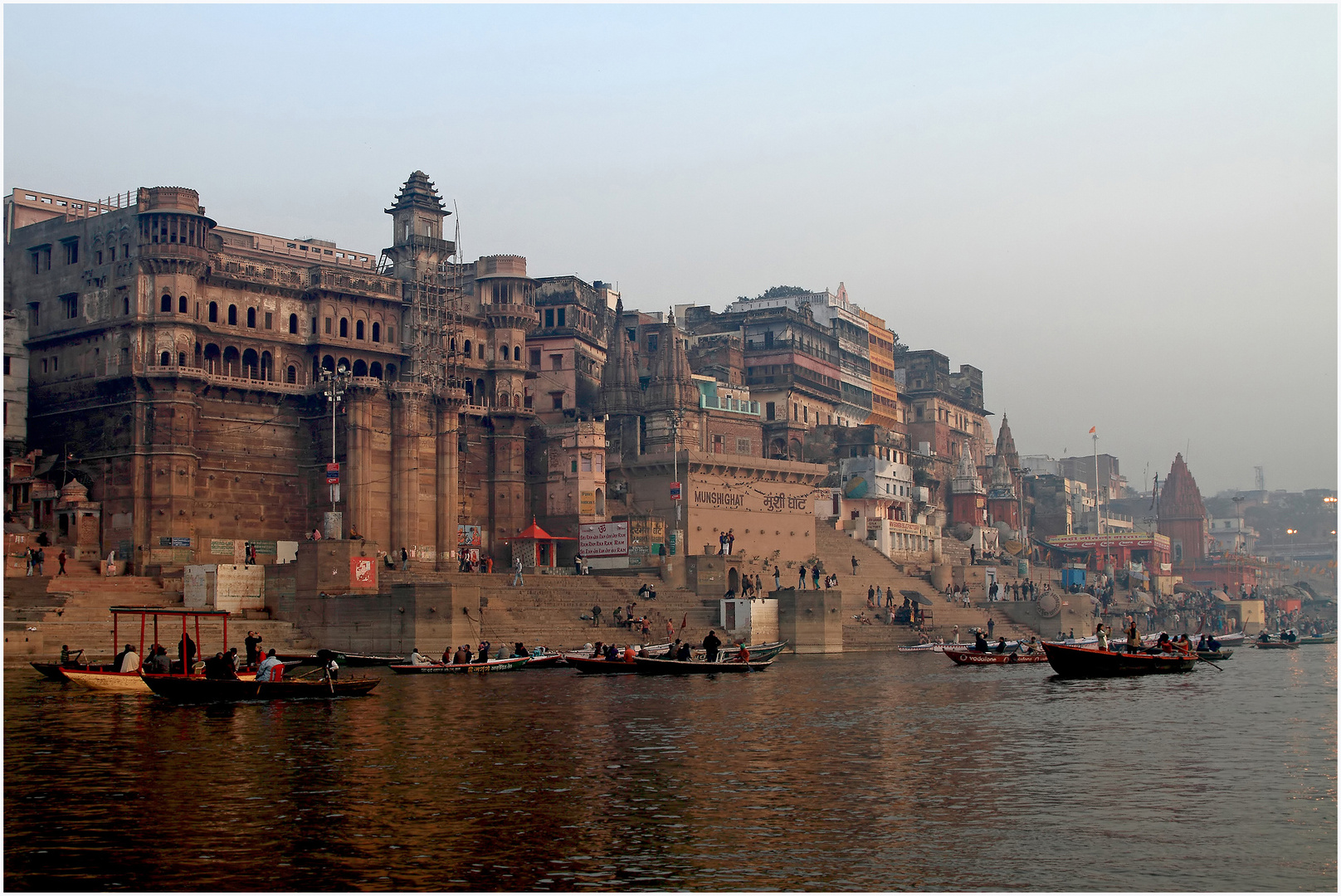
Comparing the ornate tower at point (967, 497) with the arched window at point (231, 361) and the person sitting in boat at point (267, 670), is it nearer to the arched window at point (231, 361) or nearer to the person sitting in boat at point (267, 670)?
the arched window at point (231, 361)

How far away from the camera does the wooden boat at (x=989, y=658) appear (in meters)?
60.1

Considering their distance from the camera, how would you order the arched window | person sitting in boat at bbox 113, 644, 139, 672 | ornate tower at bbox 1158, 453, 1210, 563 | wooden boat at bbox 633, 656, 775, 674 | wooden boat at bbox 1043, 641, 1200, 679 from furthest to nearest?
ornate tower at bbox 1158, 453, 1210, 563 < the arched window < wooden boat at bbox 633, 656, 775, 674 < wooden boat at bbox 1043, 641, 1200, 679 < person sitting in boat at bbox 113, 644, 139, 672

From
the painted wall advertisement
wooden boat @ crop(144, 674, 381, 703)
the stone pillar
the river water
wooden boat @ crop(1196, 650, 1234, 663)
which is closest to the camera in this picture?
the river water

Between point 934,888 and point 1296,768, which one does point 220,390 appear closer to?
point 1296,768

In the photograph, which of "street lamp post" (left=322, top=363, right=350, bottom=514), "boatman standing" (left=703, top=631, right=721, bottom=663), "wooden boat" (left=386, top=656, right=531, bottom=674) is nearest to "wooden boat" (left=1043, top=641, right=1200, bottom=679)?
"boatman standing" (left=703, top=631, right=721, bottom=663)

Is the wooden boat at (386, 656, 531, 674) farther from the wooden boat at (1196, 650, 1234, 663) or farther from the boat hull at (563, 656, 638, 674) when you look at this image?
the wooden boat at (1196, 650, 1234, 663)

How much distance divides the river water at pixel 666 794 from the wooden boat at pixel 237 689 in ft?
2.09

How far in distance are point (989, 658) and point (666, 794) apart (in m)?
39.0

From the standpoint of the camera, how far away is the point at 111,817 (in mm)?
21438

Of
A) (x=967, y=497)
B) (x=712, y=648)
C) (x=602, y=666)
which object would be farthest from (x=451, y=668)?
(x=967, y=497)

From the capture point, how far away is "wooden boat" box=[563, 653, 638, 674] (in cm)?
5191

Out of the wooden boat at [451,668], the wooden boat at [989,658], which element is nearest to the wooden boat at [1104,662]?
the wooden boat at [989,658]

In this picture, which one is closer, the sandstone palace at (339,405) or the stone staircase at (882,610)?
the sandstone palace at (339,405)

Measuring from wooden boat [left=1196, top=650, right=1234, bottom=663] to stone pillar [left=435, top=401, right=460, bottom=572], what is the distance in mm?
34877
